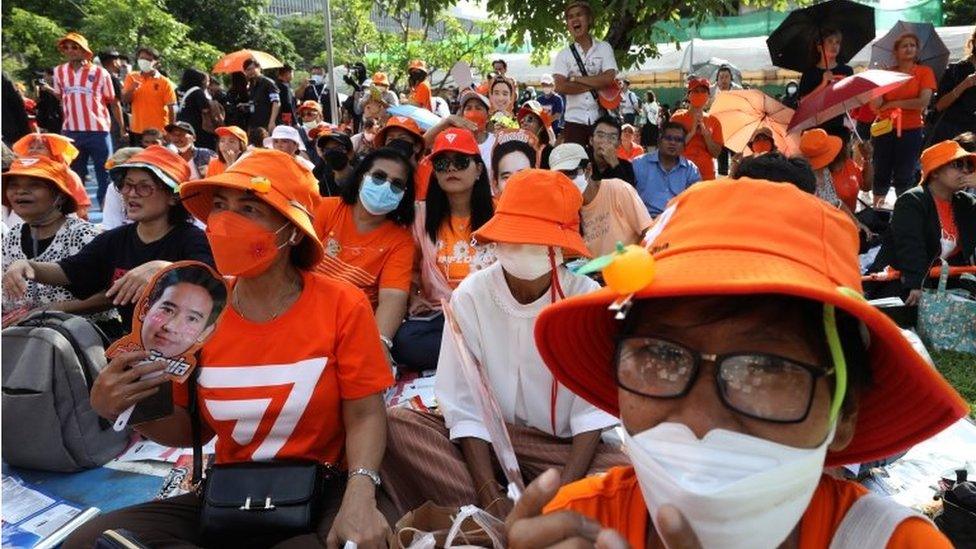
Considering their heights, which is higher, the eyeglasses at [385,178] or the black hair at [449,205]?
the eyeglasses at [385,178]

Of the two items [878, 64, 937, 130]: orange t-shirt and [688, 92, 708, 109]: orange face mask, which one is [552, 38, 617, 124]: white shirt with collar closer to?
[688, 92, 708, 109]: orange face mask

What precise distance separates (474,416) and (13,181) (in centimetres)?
300

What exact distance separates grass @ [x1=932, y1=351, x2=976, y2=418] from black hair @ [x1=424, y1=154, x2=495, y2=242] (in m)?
2.93

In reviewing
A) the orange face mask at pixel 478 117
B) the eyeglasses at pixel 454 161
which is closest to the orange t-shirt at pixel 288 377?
the eyeglasses at pixel 454 161

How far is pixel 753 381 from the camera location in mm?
1067

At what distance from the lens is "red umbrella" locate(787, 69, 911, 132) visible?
6375 mm

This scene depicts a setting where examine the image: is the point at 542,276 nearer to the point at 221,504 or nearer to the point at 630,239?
the point at 221,504

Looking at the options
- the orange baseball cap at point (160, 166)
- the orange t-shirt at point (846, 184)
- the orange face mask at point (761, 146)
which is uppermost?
the orange baseball cap at point (160, 166)

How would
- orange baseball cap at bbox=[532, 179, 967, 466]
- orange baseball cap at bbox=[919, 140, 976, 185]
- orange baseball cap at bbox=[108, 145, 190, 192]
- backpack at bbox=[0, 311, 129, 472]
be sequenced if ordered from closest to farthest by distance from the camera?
orange baseball cap at bbox=[532, 179, 967, 466] < backpack at bbox=[0, 311, 129, 472] < orange baseball cap at bbox=[108, 145, 190, 192] < orange baseball cap at bbox=[919, 140, 976, 185]

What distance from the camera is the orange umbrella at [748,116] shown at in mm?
7312

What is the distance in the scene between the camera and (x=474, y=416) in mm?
2877

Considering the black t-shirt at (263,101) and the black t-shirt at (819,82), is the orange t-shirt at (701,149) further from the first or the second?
the black t-shirt at (263,101)

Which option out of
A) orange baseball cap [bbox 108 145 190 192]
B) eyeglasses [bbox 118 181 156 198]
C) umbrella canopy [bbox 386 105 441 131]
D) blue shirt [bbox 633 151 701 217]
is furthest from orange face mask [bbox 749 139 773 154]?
eyeglasses [bbox 118 181 156 198]

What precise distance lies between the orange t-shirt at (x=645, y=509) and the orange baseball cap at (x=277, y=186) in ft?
4.65
